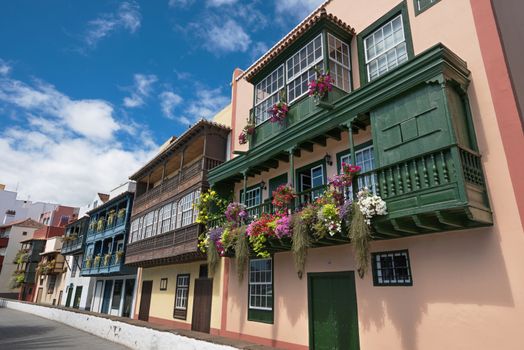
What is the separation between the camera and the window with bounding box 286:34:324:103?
439 inches

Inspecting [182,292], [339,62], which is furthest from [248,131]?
[182,292]

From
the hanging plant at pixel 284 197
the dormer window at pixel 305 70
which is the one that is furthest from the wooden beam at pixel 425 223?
the dormer window at pixel 305 70

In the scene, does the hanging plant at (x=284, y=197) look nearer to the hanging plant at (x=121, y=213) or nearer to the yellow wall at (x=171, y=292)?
the yellow wall at (x=171, y=292)

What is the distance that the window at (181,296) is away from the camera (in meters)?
16.8

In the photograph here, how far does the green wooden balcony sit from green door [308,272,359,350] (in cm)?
207

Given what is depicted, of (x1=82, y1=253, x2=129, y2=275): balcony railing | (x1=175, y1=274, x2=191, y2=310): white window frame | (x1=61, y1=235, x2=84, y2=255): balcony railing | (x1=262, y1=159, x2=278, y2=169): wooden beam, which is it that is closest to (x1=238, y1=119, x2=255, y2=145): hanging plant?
Result: (x1=262, y1=159, x2=278, y2=169): wooden beam

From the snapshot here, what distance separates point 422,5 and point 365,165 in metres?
4.49

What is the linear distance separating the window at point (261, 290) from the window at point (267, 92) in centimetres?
534

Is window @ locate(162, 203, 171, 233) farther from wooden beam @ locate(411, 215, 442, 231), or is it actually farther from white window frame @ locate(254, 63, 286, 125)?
wooden beam @ locate(411, 215, 442, 231)

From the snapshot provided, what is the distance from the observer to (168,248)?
54.5 ft

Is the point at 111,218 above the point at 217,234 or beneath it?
above

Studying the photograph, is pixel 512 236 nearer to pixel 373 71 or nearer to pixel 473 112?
pixel 473 112

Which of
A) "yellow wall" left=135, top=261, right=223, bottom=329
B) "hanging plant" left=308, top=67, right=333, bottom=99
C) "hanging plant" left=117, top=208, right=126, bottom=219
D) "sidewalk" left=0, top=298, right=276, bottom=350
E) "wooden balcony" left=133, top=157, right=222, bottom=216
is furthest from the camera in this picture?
"hanging plant" left=117, top=208, right=126, bottom=219

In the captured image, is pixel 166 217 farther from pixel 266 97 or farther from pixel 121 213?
pixel 121 213
